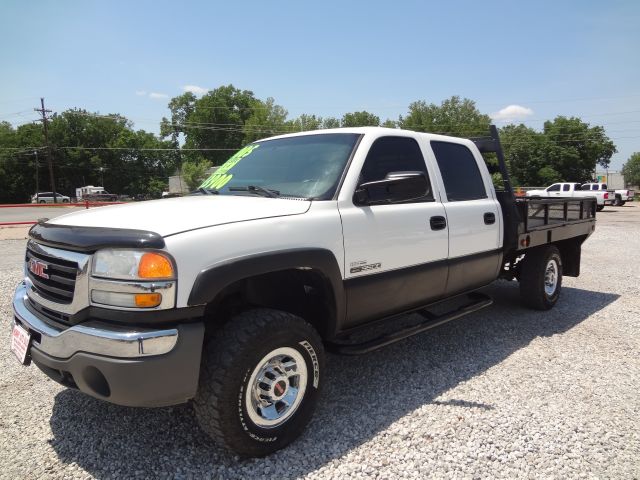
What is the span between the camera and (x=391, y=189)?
3.04 m

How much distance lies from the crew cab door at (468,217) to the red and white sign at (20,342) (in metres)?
3.05

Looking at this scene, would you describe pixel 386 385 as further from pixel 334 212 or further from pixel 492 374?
pixel 334 212

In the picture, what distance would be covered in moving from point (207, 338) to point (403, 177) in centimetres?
158

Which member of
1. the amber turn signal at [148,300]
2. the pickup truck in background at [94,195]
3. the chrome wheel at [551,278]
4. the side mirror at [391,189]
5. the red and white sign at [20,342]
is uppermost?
the pickup truck in background at [94,195]

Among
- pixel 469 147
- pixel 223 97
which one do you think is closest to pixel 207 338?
pixel 469 147

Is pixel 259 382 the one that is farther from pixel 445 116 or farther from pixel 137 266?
Result: pixel 445 116

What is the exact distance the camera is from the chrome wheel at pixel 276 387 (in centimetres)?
255

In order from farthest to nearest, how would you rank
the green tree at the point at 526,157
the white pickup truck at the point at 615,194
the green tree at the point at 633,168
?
the green tree at the point at 633,168
the green tree at the point at 526,157
the white pickup truck at the point at 615,194

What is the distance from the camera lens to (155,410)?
3180 millimetres

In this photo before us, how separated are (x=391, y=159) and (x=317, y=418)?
1.94 metres

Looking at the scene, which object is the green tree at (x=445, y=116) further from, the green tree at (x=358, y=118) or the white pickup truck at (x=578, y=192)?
the white pickup truck at (x=578, y=192)

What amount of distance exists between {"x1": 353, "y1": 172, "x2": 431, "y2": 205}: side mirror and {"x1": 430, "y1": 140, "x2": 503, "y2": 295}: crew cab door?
0.73 metres

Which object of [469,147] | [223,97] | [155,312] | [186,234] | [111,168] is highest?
[223,97]

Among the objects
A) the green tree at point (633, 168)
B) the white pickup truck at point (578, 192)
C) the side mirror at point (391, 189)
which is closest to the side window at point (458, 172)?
the side mirror at point (391, 189)
